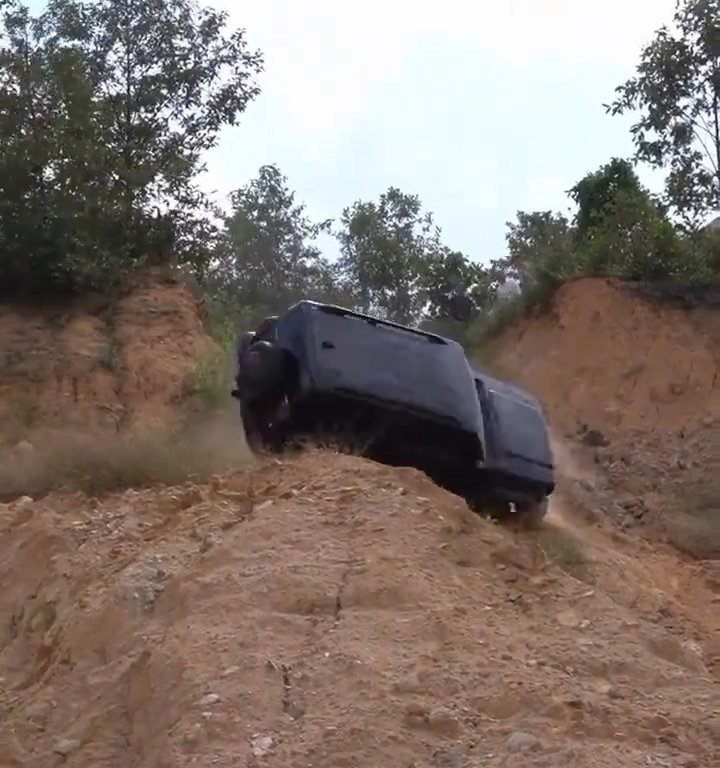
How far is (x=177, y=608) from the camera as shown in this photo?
5953 mm

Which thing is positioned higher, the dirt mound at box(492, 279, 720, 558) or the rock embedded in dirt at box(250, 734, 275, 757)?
the dirt mound at box(492, 279, 720, 558)

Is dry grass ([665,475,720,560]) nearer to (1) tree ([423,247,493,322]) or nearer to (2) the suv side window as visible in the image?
(2) the suv side window

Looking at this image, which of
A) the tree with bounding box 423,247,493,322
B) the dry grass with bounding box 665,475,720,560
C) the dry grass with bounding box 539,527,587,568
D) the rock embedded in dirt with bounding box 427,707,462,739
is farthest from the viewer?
the tree with bounding box 423,247,493,322

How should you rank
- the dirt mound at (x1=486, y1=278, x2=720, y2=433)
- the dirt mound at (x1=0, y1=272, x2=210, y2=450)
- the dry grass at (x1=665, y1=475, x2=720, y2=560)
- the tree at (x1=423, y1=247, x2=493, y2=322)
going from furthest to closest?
the tree at (x1=423, y1=247, x2=493, y2=322) → the dirt mound at (x1=486, y1=278, x2=720, y2=433) → the dirt mound at (x1=0, y1=272, x2=210, y2=450) → the dry grass at (x1=665, y1=475, x2=720, y2=560)

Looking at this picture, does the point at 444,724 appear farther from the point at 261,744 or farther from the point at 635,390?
the point at 635,390

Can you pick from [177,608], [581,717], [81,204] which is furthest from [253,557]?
[81,204]

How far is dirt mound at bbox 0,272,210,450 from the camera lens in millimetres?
13633

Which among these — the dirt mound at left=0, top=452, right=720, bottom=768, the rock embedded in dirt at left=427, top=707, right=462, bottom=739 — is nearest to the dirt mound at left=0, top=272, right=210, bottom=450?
the dirt mound at left=0, top=452, right=720, bottom=768

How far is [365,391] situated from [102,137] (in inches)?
328

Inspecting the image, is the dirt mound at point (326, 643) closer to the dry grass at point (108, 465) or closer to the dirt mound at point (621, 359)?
the dry grass at point (108, 465)

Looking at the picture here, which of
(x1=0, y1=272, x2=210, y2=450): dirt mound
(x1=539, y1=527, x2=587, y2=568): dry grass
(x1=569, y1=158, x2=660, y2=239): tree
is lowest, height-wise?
(x1=539, y1=527, x2=587, y2=568): dry grass

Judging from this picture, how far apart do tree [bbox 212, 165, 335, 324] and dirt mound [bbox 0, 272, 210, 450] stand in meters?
9.67

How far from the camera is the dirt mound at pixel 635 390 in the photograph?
14391 millimetres

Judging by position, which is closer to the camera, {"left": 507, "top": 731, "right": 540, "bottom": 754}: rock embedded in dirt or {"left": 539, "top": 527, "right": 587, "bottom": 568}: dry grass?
{"left": 507, "top": 731, "right": 540, "bottom": 754}: rock embedded in dirt
